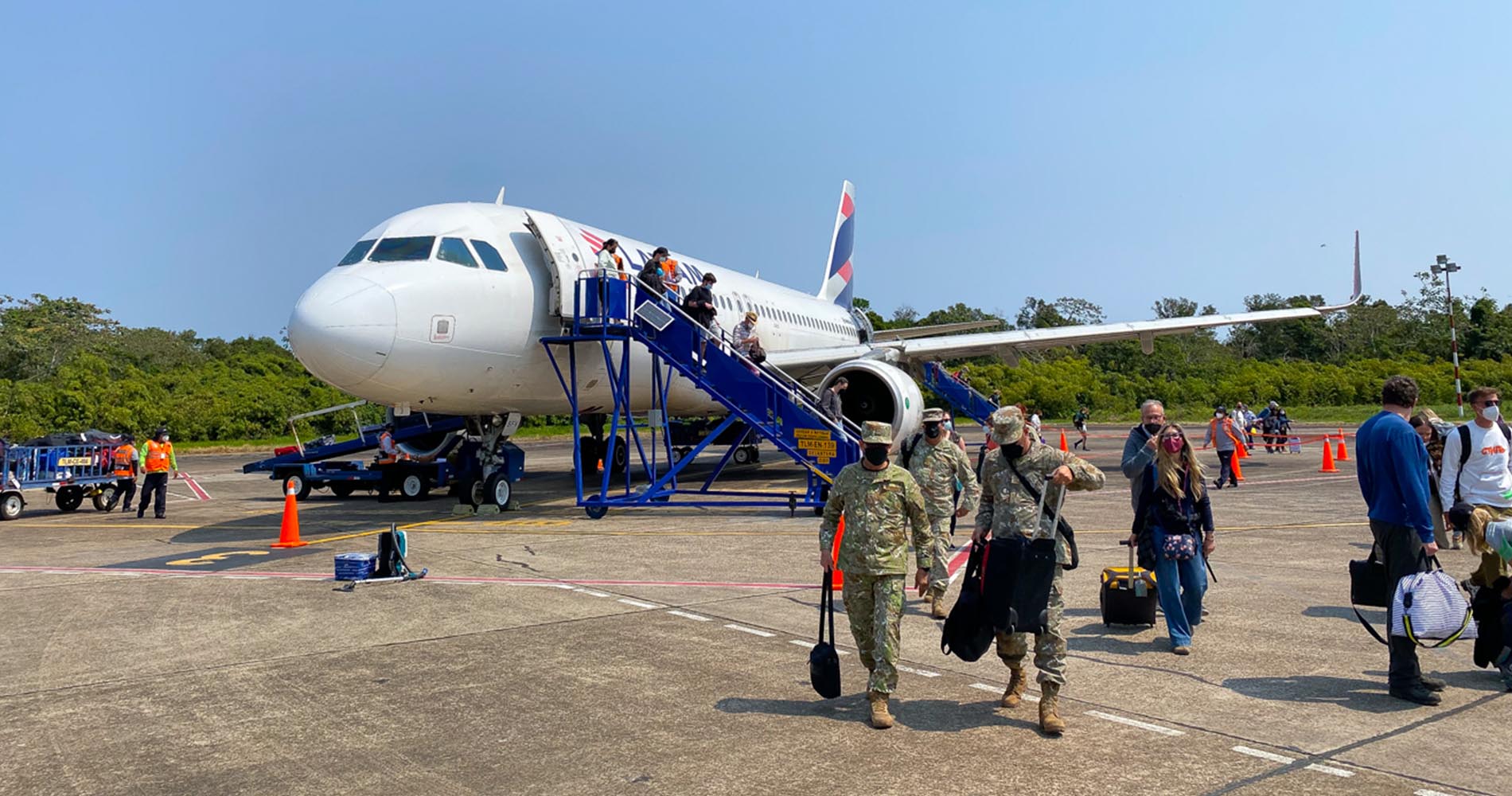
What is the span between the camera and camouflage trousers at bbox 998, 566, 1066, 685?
16.5 feet

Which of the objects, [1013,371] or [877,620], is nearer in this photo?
[877,620]

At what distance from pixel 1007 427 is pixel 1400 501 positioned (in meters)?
2.29

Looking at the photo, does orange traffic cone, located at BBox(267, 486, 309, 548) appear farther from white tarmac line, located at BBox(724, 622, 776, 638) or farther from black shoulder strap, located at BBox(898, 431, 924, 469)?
black shoulder strap, located at BBox(898, 431, 924, 469)

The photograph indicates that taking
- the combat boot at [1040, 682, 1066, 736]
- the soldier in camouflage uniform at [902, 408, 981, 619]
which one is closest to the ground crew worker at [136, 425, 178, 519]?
the soldier in camouflage uniform at [902, 408, 981, 619]

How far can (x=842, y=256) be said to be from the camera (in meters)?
33.2

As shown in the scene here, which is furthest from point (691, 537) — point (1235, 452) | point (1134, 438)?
point (1235, 452)

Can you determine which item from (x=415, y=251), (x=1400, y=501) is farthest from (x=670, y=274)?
(x=1400, y=501)

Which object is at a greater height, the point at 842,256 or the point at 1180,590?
the point at 842,256

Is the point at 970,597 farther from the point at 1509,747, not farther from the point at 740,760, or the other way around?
the point at 1509,747

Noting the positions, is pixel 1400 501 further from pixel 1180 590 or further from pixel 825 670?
pixel 825 670

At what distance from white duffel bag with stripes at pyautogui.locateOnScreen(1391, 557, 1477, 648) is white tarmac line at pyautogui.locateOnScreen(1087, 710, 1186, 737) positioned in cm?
150

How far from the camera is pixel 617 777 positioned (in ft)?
14.3

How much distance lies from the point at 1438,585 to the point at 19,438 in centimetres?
4196

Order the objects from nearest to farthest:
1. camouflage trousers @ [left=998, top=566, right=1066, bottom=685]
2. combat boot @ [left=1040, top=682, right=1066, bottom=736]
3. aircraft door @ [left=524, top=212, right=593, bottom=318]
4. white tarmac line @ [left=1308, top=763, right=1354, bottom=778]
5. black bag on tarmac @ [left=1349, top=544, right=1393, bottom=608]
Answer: white tarmac line @ [left=1308, top=763, right=1354, bottom=778] → combat boot @ [left=1040, top=682, right=1066, bottom=736] → camouflage trousers @ [left=998, top=566, right=1066, bottom=685] → black bag on tarmac @ [left=1349, top=544, right=1393, bottom=608] → aircraft door @ [left=524, top=212, right=593, bottom=318]
